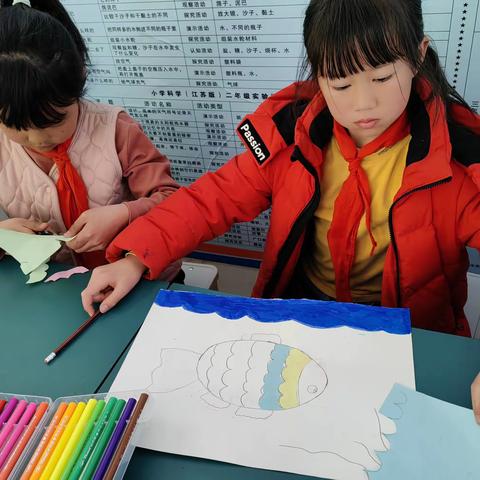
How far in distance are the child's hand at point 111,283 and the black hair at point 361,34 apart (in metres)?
0.39

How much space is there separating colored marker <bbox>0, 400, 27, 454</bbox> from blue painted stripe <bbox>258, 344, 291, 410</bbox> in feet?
0.83

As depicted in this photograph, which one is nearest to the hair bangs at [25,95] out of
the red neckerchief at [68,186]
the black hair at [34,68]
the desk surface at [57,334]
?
the black hair at [34,68]

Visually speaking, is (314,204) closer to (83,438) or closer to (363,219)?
(363,219)

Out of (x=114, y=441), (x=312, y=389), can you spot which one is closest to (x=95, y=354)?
(x=114, y=441)

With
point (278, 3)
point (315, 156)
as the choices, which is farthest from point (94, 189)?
point (278, 3)

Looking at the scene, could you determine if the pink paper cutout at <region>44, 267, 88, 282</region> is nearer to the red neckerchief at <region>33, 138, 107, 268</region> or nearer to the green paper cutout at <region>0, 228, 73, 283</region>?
the green paper cutout at <region>0, 228, 73, 283</region>

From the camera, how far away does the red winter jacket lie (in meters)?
0.68

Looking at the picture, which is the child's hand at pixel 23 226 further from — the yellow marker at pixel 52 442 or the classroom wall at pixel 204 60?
the classroom wall at pixel 204 60

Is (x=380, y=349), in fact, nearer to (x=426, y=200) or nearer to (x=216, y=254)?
(x=426, y=200)

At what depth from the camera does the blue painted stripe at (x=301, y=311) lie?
1.92ft

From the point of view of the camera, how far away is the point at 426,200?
0.70 metres

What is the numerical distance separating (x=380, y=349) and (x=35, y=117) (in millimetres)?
600

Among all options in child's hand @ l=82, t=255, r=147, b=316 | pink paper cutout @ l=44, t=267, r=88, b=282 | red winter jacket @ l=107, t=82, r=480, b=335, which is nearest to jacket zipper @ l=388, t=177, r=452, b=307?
red winter jacket @ l=107, t=82, r=480, b=335

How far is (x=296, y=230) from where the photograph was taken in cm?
82
